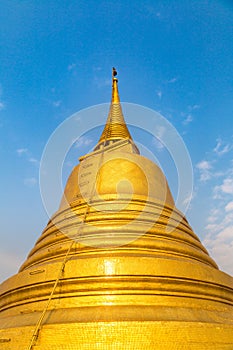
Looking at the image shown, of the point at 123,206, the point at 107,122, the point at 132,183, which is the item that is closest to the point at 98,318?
the point at 123,206

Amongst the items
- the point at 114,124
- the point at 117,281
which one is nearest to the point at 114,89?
the point at 114,124

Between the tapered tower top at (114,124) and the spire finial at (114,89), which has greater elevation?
the spire finial at (114,89)

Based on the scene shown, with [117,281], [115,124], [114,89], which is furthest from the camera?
[114,89]

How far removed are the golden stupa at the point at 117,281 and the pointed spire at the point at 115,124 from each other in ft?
10.5

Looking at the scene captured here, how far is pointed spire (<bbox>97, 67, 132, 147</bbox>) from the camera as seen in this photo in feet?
41.8

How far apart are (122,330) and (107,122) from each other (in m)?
10.3

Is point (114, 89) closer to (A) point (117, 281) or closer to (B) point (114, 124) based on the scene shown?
(B) point (114, 124)

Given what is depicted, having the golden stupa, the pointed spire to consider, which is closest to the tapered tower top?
the pointed spire

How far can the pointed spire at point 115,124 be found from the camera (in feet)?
41.8

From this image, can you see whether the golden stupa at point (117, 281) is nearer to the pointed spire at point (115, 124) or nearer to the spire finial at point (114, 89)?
the pointed spire at point (115, 124)

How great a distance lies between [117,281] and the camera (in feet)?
19.2

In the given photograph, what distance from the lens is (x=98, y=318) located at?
4.90 m

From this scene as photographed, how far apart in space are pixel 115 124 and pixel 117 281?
8682mm

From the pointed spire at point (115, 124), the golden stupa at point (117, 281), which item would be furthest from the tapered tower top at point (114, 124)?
the golden stupa at point (117, 281)
